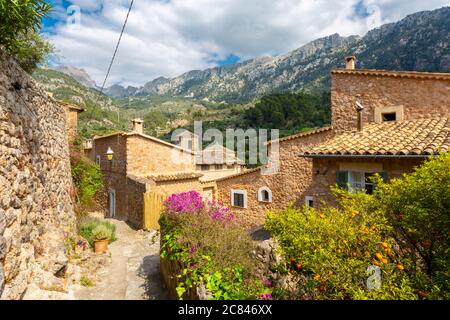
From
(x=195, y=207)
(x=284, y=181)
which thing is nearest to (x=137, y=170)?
(x=284, y=181)

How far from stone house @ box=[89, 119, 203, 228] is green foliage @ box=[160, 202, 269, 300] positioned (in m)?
8.61

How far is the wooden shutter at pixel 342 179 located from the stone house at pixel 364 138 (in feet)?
0.10

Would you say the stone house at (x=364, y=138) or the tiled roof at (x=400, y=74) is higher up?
the tiled roof at (x=400, y=74)

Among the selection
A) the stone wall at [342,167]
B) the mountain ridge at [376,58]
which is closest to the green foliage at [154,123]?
the mountain ridge at [376,58]

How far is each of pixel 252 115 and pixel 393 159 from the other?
4685cm

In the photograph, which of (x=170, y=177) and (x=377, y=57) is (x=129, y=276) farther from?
(x=377, y=57)

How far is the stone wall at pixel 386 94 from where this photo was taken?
877cm

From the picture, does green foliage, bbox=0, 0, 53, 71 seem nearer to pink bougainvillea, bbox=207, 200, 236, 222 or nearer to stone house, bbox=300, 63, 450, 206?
pink bougainvillea, bbox=207, 200, 236, 222

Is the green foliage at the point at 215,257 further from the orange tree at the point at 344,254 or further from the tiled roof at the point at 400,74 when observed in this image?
the tiled roof at the point at 400,74

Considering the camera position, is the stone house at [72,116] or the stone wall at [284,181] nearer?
the stone wall at [284,181]

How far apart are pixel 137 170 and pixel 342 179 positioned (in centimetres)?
1141

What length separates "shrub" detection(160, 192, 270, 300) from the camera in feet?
11.7

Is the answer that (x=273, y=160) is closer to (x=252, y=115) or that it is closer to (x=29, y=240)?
(x=29, y=240)
